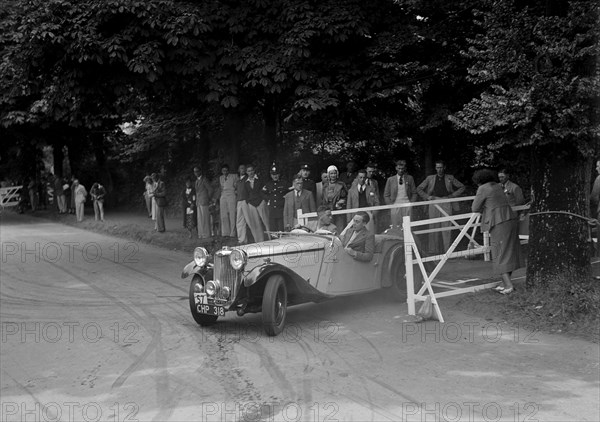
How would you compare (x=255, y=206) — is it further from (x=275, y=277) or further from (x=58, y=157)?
(x=58, y=157)

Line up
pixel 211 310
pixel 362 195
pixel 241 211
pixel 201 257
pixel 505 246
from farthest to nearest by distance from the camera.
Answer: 1. pixel 241 211
2. pixel 362 195
3. pixel 505 246
4. pixel 201 257
5. pixel 211 310

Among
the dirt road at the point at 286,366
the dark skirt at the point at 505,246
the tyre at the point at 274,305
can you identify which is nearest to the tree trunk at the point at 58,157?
the dirt road at the point at 286,366

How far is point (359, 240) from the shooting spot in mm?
10219

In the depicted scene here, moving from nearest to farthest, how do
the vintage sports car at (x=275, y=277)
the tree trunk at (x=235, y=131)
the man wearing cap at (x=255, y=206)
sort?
the vintage sports car at (x=275, y=277), the man wearing cap at (x=255, y=206), the tree trunk at (x=235, y=131)

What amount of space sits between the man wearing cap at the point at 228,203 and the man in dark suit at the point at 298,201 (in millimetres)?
3339

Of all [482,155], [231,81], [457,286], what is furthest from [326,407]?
[482,155]

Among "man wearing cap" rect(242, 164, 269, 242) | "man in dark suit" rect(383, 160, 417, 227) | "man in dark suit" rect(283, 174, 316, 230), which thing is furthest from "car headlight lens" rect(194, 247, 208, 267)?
"man wearing cap" rect(242, 164, 269, 242)

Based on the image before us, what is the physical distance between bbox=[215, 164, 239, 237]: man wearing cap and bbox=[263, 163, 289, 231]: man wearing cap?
6.63ft

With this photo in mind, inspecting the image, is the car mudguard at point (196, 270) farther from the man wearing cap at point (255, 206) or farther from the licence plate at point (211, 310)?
the man wearing cap at point (255, 206)

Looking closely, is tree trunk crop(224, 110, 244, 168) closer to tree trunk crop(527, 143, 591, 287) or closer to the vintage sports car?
the vintage sports car

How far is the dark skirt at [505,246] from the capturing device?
10.1 metres

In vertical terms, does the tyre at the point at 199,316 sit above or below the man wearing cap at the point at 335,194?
below

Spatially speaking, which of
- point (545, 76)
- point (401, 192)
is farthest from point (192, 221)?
point (545, 76)

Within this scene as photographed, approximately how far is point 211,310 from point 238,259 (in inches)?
30.6
